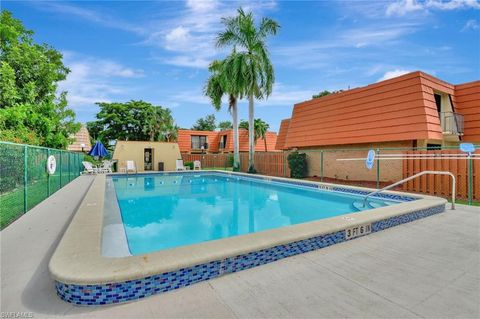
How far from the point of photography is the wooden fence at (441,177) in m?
8.42

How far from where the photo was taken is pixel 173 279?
2.74 m

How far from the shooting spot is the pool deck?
7.59 ft

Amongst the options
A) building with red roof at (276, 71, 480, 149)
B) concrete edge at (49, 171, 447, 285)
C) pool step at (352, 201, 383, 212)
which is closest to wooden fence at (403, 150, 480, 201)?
building with red roof at (276, 71, 480, 149)

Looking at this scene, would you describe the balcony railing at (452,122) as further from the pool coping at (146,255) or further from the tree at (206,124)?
the tree at (206,124)

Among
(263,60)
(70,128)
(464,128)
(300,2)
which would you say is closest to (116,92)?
(70,128)

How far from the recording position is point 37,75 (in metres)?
15.0

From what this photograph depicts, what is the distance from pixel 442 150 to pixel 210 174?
1334 centimetres

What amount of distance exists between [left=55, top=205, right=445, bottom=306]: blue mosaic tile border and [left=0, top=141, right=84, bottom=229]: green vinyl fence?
12.3 feet

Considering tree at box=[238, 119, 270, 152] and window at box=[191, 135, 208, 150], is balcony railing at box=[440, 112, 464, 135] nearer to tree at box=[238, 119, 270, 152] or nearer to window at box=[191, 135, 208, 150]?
A: tree at box=[238, 119, 270, 152]

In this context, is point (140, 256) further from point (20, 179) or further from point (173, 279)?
point (20, 179)

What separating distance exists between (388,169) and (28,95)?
726 inches

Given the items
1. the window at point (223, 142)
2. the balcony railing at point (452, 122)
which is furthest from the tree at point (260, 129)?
the balcony railing at point (452, 122)

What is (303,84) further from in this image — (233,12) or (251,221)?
(251,221)

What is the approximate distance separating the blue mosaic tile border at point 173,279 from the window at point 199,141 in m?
29.9
